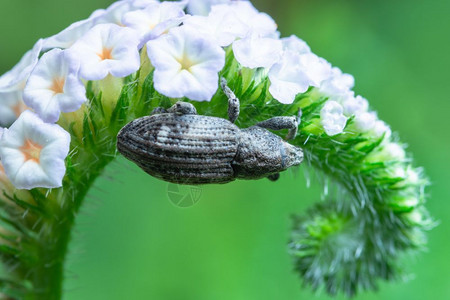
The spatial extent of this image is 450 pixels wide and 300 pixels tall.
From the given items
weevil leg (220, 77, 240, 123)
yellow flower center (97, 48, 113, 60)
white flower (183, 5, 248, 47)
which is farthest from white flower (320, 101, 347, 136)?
yellow flower center (97, 48, 113, 60)

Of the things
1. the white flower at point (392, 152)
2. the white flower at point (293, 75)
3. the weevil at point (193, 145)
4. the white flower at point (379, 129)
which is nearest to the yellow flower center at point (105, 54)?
the weevil at point (193, 145)

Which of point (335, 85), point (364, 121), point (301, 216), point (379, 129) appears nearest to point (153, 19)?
point (335, 85)

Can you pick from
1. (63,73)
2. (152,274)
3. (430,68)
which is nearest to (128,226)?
(152,274)

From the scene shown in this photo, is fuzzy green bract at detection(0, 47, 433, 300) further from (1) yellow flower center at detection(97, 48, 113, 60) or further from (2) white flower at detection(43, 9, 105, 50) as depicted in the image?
(2) white flower at detection(43, 9, 105, 50)

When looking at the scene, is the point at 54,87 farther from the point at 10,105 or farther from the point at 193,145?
the point at 10,105

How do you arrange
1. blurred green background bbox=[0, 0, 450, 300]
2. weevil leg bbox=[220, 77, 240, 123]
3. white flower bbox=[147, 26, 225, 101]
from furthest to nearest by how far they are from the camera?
1. blurred green background bbox=[0, 0, 450, 300]
2. weevil leg bbox=[220, 77, 240, 123]
3. white flower bbox=[147, 26, 225, 101]

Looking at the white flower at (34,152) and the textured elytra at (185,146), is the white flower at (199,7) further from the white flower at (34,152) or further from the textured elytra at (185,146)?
the white flower at (34,152)
